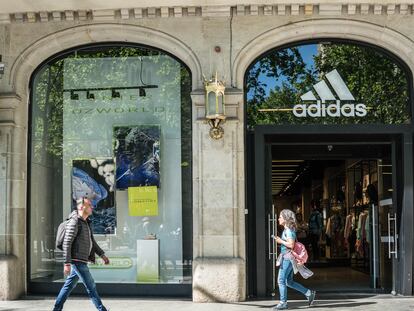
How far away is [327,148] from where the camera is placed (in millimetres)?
13383

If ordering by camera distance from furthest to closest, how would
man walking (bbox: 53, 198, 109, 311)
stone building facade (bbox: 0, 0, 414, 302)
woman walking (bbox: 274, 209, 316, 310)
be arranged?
stone building facade (bbox: 0, 0, 414, 302) < woman walking (bbox: 274, 209, 316, 310) < man walking (bbox: 53, 198, 109, 311)

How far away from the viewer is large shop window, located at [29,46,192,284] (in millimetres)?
12094

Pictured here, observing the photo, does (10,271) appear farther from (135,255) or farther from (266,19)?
(266,19)

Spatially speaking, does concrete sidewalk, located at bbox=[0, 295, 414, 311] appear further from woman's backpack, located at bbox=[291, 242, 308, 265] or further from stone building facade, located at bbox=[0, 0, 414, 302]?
woman's backpack, located at bbox=[291, 242, 308, 265]

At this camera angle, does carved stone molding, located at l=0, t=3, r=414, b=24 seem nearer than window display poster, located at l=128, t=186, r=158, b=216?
Yes

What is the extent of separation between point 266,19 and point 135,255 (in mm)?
4769

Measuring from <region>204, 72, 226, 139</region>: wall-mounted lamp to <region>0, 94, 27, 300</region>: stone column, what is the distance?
3.45 m

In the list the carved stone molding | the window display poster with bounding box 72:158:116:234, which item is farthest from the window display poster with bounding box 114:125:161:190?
the carved stone molding

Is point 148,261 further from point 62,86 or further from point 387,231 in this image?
point 387,231

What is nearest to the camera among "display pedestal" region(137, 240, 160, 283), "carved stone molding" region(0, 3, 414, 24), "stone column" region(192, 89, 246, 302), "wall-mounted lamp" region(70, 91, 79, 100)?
"stone column" region(192, 89, 246, 302)

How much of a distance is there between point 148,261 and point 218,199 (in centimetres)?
182

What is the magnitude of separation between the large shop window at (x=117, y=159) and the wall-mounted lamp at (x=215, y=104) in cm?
88

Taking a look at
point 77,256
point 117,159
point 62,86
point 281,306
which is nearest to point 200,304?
point 281,306

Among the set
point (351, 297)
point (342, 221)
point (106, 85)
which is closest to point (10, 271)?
point (106, 85)
